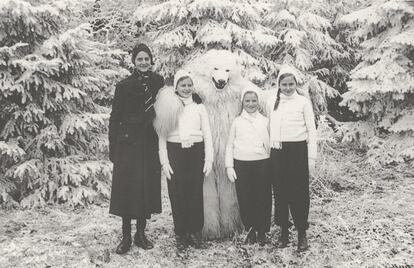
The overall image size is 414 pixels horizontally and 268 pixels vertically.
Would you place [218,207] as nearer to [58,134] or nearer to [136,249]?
[136,249]

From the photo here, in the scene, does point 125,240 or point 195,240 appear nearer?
point 125,240

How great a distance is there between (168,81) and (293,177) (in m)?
5.91

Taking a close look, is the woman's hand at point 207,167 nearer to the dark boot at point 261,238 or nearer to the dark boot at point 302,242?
the dark boot at point 261,238

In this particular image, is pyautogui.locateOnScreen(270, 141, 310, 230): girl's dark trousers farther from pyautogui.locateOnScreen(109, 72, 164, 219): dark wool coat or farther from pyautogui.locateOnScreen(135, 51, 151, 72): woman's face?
pyautogui.locateOnScreen(135, 51, 151, 72): woman's face

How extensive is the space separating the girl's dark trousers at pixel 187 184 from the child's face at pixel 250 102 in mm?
609

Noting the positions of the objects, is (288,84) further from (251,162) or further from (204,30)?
(204,30)

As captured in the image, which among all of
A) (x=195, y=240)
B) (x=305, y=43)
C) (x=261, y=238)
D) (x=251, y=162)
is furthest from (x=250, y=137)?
(x=305, y=43)

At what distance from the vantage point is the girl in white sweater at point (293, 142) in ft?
14.6

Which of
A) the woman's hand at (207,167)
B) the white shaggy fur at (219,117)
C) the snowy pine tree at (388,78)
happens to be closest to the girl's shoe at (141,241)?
the white shaggy fur at (219,117)

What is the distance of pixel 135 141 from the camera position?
4.49 meters

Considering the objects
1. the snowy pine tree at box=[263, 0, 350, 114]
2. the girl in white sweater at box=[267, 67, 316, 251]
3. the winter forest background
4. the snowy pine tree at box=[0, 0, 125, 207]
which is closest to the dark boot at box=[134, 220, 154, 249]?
the winter forest background

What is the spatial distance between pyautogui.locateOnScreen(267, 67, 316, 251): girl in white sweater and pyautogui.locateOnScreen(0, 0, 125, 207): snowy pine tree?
10.8 ft

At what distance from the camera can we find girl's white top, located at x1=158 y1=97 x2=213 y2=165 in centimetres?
459

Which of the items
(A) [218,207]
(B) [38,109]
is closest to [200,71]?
(A) [218,207]
